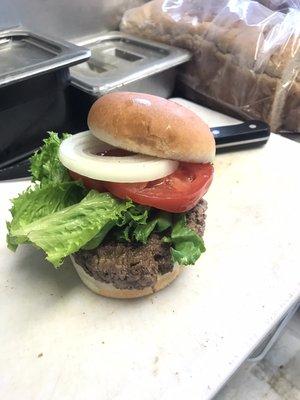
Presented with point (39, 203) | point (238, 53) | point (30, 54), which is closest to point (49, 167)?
point (39, 203)

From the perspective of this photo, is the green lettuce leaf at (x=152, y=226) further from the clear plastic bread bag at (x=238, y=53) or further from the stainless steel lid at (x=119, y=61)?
the clear plastic bread bag at (x=238, y=53)

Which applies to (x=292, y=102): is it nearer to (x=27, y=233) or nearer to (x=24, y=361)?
(x=27, y=233)

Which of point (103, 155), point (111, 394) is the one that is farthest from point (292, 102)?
point (111, 394)

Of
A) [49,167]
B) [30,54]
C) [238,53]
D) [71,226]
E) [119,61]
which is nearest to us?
[71,226]

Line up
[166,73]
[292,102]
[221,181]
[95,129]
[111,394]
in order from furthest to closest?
[166,73], [292,102], [221,181], [95,129], [111,394]

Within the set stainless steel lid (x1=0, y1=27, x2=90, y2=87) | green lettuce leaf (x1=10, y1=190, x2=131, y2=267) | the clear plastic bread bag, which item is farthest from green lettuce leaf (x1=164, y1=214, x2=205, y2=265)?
the clear plastic bread bag

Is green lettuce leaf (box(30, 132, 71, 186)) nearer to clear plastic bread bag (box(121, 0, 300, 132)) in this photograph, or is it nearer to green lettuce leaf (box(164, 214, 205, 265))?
green lettuce leaf (box(164, 214, 205, 265))

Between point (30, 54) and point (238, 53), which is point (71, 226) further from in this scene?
point (238, 53)
